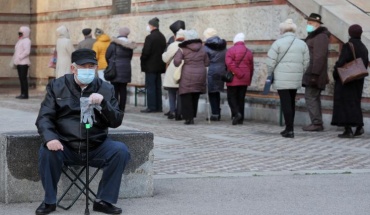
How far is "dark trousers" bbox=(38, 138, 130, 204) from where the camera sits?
8.08 meters

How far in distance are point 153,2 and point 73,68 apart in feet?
43.6

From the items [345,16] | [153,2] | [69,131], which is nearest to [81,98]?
[69,131]

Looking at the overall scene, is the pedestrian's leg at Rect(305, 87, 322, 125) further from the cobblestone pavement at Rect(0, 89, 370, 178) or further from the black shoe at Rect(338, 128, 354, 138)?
the black shoe at Rect(338, 128, 354, 138)

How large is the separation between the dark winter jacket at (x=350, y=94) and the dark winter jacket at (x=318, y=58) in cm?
64

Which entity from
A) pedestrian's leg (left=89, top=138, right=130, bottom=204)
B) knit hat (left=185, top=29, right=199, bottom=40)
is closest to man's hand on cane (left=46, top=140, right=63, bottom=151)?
pedestrian's leg (left=89, top=138, right=130, bottom=204)

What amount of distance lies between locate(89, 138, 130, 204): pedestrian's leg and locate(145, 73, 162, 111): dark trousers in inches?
437

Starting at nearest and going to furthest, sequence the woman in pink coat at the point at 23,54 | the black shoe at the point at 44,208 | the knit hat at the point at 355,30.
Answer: the black shoe at the point at 44,208 → the knit hat at the point at 355,30 → the woman in pink coat at the point at 23,54

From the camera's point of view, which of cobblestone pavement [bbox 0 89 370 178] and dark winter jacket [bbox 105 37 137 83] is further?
dark winter jacket [bbox 105 37 137 83]

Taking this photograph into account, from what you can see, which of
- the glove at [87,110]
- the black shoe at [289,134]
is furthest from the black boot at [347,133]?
the glove at [87,110]

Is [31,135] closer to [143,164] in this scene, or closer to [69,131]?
[69,131]

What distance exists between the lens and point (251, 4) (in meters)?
18.0

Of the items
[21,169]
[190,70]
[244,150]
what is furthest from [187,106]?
[21,169]

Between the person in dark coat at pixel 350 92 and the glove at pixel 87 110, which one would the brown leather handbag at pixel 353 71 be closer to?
the person in dark coat at pixel 350 92

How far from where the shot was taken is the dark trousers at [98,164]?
8.08 meters
